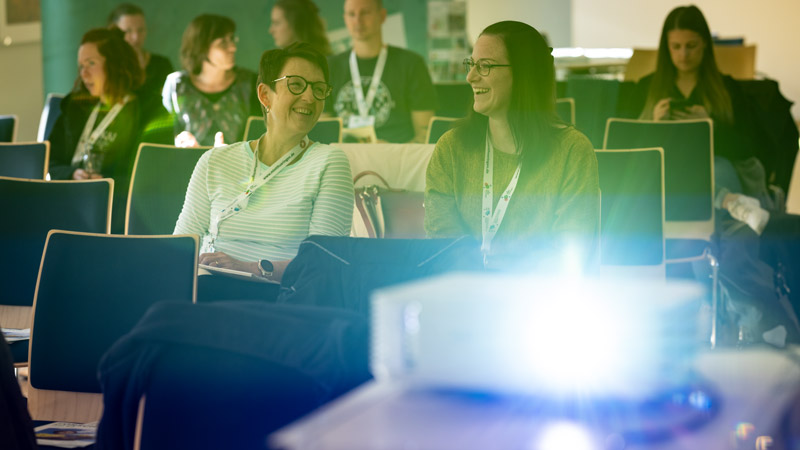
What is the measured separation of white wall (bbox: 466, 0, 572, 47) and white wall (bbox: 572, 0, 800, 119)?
12 centimetres

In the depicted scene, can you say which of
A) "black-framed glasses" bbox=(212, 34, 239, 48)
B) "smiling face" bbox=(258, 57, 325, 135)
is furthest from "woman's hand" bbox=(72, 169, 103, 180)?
"smiling face" bbox=(258, 57, 325, 135)

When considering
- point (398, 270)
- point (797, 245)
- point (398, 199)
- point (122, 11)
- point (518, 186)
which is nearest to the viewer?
point (398, 270)

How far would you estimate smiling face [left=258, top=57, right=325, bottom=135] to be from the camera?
2.64 meters

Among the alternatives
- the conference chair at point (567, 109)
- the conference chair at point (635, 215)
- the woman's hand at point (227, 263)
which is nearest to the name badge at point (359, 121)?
the conference chair at point (567, 109)

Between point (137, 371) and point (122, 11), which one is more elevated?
point (122, 11)

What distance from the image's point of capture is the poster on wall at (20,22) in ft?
21.2

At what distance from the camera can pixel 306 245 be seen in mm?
1938

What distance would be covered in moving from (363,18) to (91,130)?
1482 mm

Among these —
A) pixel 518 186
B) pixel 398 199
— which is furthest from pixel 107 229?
pixel 518 186

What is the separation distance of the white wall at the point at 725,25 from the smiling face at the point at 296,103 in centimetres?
578

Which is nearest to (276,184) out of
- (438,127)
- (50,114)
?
(438,127)

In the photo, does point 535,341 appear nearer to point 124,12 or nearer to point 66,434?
point 66,434

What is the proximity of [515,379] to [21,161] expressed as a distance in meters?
3.59

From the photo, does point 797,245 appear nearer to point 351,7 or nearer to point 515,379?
point 351,7
